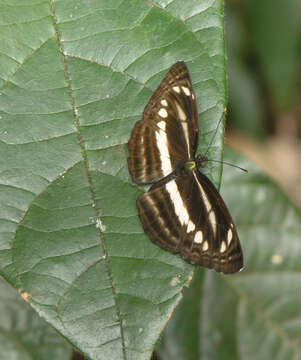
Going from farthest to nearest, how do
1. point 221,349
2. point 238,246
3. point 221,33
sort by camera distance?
point 221,349, point 238,246, point 221,33

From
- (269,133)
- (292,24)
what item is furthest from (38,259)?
(269,133)

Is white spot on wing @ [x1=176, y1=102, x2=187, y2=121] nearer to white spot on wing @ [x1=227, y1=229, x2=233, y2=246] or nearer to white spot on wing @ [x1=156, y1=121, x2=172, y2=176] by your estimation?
white spot on wing @ [x1=156, y1=121, x2=172, y2=176]

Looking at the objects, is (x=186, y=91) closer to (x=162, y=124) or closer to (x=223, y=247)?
(x=162, y=124)

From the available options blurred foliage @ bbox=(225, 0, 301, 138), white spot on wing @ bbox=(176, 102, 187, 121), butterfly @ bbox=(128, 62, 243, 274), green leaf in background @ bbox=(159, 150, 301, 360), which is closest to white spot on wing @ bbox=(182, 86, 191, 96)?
butterfly @ bbox=(128, 62, 243, 274)

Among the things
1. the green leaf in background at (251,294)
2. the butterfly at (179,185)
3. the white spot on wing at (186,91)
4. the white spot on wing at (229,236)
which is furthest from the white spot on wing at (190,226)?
the green leaf in background at (251,294)

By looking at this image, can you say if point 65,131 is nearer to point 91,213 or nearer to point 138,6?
point 91,213

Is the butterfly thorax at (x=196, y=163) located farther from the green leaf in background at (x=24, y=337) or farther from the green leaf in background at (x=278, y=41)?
the green leaf in background at (x=278, y=41)
